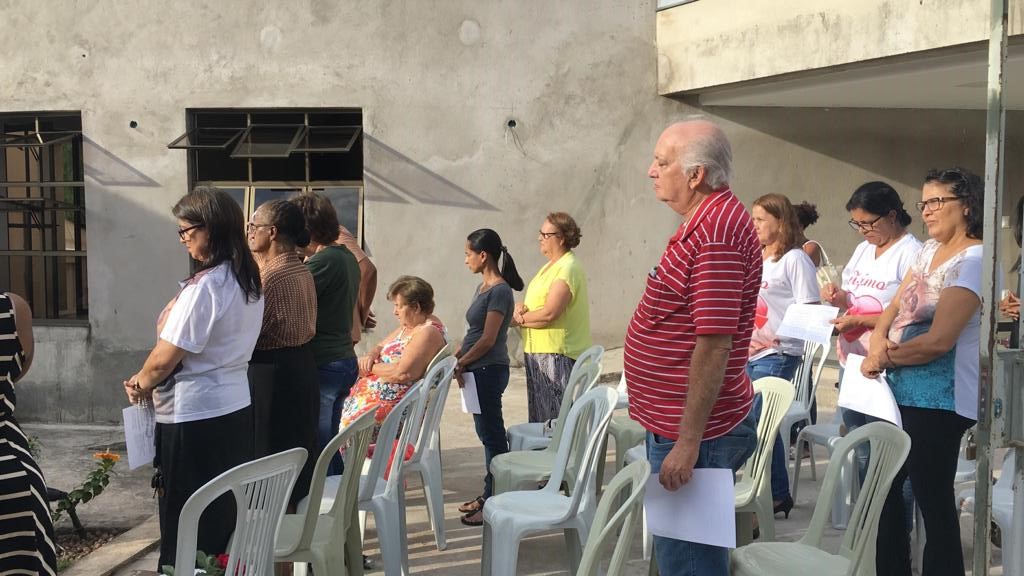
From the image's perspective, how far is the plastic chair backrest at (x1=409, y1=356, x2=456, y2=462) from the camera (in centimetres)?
453

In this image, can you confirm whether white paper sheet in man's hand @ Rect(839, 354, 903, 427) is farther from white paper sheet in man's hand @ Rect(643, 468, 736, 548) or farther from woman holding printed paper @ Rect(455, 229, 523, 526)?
woman holding printed paper @ Rect(455, 229, 523, 526)

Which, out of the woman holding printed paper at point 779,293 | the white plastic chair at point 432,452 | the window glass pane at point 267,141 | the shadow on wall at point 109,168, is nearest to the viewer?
the white plastic chair at point 432,452

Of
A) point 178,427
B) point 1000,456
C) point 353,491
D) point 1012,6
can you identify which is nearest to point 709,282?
point 353,491

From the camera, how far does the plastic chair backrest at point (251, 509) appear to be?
2479mm

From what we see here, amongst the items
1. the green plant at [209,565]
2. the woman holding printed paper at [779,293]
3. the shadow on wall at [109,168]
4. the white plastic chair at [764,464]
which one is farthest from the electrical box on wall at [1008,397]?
the shadow on wall at [109,168]

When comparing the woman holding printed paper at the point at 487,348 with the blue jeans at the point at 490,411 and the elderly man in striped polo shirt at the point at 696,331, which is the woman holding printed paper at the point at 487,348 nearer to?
the blue jeans at the point at 490,411

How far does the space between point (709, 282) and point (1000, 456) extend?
4683mm

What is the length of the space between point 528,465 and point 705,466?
1.86 metres

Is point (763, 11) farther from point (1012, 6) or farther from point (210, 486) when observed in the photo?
point (210, 486)

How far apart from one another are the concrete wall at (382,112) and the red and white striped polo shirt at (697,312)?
7319 mm

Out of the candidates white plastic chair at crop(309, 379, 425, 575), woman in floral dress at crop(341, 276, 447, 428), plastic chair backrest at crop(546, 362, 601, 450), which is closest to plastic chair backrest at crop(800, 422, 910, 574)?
white plastic chair at crop(309, 379, 425, 575)

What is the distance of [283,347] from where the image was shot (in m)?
3.90

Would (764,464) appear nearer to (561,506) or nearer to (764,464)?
(764,464)

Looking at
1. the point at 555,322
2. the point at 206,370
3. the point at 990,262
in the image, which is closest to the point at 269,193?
the point at 555,322
